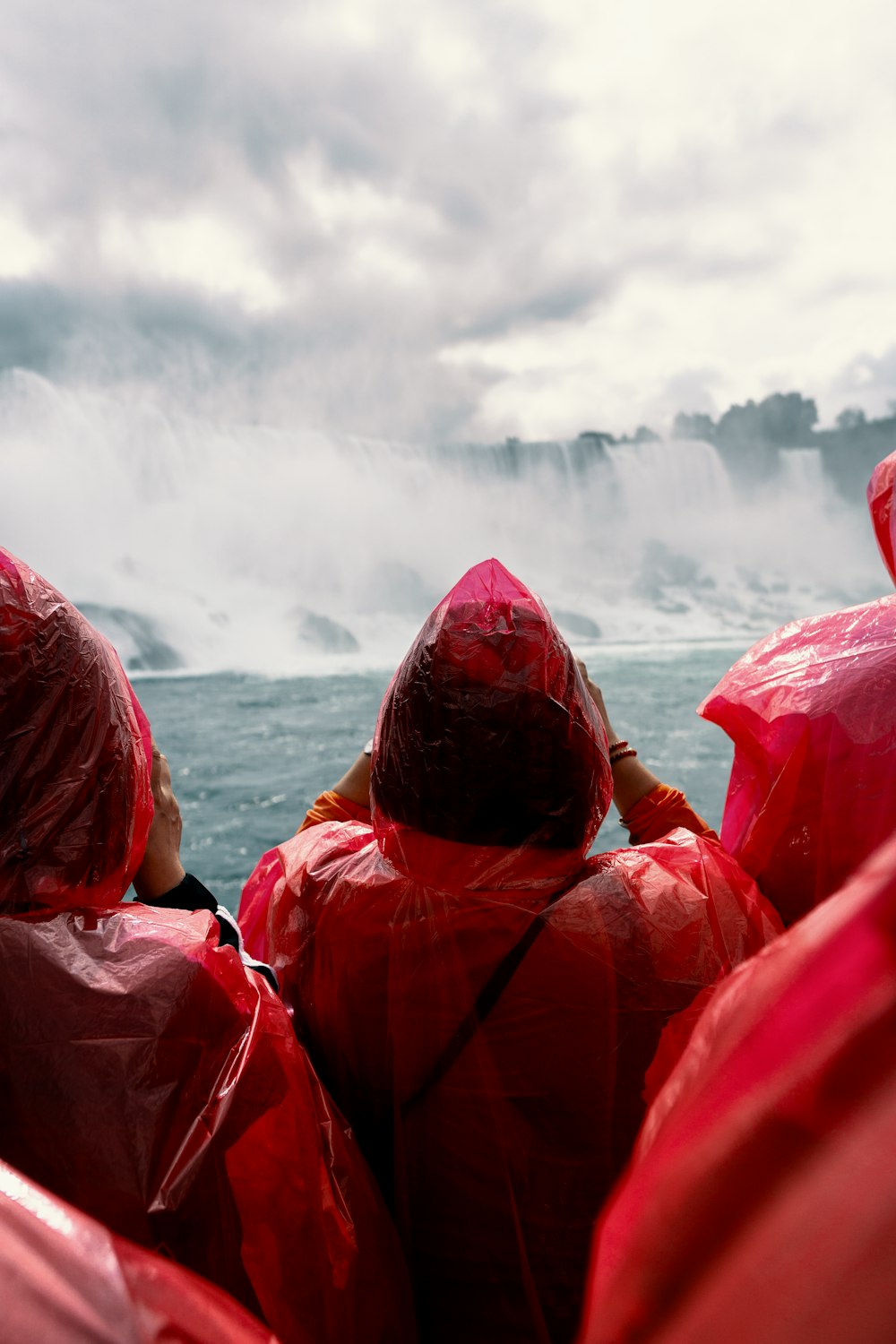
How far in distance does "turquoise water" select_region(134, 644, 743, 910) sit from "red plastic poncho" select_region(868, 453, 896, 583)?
251cm

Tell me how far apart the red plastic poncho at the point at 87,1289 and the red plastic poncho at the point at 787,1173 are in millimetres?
150

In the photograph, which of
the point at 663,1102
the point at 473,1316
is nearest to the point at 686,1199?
A: the point at 663,1102

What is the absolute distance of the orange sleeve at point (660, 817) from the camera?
1.16 m

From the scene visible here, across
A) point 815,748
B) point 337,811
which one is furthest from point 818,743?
point 337,811

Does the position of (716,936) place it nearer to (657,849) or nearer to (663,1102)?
(657,849)

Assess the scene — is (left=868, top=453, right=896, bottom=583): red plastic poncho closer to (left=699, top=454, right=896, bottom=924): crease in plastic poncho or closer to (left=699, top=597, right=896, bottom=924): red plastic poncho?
(left=699, top=454, right=896, bottom=924): crease in plastic poncho

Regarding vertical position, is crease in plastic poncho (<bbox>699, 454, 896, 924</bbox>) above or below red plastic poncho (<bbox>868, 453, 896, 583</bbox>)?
below

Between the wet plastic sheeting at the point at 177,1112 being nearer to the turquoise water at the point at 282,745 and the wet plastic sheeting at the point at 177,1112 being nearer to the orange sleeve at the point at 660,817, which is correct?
the orange sleeve at the point at 660,817

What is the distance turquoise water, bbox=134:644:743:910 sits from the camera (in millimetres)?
3670

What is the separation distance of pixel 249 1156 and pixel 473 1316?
0.37 m

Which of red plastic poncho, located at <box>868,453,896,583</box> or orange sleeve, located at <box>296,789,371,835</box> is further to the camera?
orange sleeve, located at <box>296,789,371,835</box>

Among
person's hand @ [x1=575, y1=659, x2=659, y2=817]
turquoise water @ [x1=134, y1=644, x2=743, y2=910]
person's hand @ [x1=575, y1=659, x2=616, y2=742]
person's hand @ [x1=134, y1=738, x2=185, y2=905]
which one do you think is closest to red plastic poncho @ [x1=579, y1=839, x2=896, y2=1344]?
person's hand @ [x1=575, y1=659, x2=616, y2=742]

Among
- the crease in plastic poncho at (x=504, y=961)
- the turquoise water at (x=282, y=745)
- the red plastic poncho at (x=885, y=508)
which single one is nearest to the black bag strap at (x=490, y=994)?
the crease in plastic poncho at (x=504, y=961)

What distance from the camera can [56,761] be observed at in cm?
73
